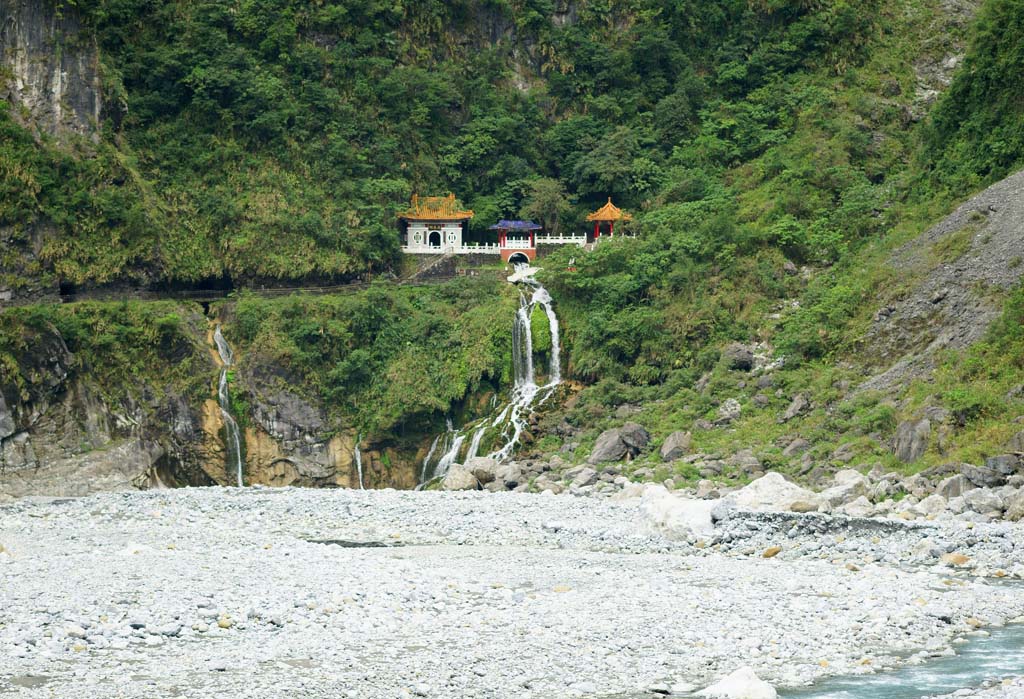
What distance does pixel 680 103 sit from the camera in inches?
2210

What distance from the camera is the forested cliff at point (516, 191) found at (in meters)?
39.7

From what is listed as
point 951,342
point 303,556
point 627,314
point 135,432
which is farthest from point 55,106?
point 951,342

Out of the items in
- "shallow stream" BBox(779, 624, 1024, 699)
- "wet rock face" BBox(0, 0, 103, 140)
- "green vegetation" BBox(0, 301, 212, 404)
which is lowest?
"shallow stream" BBox(779, 624, 1024, 699)

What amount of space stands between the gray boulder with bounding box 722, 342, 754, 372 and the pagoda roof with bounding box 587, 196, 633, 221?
39.0 ft

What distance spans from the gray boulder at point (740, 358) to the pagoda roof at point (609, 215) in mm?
11884

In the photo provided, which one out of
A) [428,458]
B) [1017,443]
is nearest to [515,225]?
[428,458]

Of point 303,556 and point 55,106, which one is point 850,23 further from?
point 303,556

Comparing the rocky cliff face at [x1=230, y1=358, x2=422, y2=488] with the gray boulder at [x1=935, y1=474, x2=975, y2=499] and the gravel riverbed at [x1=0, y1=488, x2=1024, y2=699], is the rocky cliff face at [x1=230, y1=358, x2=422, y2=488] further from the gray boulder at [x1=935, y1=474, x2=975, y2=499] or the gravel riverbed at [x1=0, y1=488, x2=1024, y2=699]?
the gray boulder at [x1=935, y1=474, x2=975, y2=499]

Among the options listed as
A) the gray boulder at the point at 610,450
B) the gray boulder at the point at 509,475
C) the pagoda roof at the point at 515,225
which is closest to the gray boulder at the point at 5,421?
the gray boulder at the point at 509,475

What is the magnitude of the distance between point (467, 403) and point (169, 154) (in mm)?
16494

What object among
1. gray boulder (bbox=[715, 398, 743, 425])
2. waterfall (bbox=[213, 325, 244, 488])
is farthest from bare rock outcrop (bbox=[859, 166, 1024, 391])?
waterfall (bbox=[213, 325, 244, 488])

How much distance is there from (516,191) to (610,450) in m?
19.6

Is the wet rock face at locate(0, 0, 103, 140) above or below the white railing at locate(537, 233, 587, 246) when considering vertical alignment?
above

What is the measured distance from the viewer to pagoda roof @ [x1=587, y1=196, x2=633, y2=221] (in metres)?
51.4
